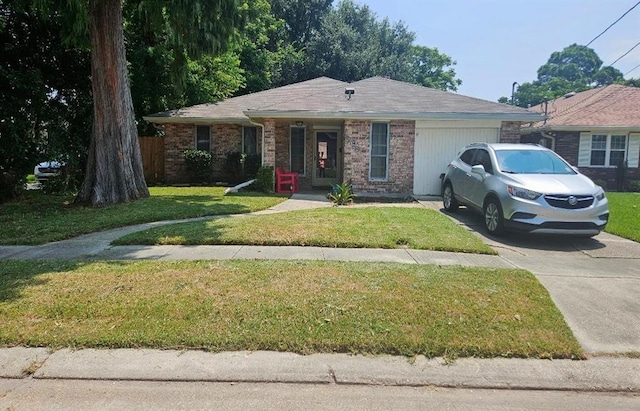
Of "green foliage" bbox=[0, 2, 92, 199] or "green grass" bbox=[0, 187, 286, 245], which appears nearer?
"green grass" bbox=[0, 187, 286, 245]

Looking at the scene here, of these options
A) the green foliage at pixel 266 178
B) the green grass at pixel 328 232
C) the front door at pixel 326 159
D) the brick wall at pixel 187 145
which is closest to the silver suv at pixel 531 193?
the green grass at pixel 328 232

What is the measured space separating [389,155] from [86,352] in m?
11.6

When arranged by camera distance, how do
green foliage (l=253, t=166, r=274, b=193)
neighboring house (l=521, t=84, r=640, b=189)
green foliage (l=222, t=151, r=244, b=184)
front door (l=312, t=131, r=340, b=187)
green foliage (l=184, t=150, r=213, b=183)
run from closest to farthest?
Answer: green foliage (l=253, t=166, r=274, b=193)
front door (l=312, t=131, r=340, b=187)
green foliage (l=184, t=150, r=213, b=183)
green foliage (l=222, t=151, r=244, b=184)
neighboring house (l=521, t=84, r=640, b=189)

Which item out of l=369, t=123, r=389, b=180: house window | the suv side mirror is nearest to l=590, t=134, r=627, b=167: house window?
l=369, t=123, r=389, b=180: house window

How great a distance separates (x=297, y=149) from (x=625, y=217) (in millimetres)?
11200

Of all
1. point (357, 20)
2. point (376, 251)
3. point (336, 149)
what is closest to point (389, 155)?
point (336, 149)

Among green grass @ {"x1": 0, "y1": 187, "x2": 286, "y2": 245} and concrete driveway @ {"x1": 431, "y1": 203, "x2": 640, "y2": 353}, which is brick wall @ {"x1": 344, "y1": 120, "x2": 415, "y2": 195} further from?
concrete driveway @ {"x1": 431, "y1": 203, "x2": 640, "y2": 353}

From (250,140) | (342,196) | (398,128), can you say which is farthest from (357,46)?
(342,196)

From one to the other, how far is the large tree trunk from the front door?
7353mm

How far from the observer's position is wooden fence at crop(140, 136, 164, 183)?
18.4m

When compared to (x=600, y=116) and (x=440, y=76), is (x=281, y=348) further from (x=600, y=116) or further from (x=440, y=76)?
(x=440, y=76)

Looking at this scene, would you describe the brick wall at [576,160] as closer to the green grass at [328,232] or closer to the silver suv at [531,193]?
the silver suv at [531,193]

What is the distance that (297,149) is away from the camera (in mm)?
17234

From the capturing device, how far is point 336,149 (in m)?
17.5
